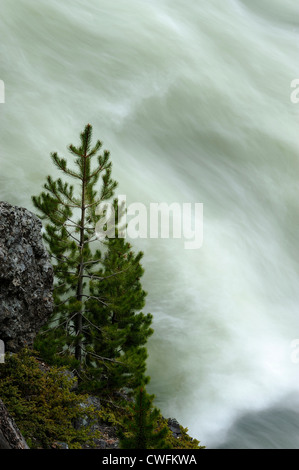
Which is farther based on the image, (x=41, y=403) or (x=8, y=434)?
(x=41, y=403)

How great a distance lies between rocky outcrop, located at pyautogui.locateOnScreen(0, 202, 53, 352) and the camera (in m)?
9.77

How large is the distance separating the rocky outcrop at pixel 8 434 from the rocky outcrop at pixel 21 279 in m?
2.46

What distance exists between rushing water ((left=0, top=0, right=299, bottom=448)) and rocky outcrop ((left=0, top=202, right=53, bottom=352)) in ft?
24.4

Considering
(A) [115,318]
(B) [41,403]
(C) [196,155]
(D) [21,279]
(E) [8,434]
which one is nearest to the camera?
(E) [8,434]

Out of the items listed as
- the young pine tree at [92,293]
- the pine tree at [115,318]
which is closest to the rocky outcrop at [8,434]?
the young pine tree at [92,293]

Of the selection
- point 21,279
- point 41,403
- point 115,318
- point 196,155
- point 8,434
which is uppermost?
point 196,155

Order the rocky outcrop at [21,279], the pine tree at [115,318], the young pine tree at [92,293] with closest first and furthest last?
the rocky outcrop at [21,279]
the young pine tree at [92,293]
the pine tree at [115,318]

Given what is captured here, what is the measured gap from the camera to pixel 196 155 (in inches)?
1003

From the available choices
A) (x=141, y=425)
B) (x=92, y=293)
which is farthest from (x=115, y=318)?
(x=141, y=425)

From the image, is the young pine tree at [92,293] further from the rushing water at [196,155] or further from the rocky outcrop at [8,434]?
the rushing water at [196,155]

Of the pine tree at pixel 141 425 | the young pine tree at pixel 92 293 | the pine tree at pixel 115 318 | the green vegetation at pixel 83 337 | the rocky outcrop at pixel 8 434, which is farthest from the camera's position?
the pine tree at pixel 115 318

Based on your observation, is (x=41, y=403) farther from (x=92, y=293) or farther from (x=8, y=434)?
(x=92, y=293)

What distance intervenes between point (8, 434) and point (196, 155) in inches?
762

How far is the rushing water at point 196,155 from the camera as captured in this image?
712 inches
